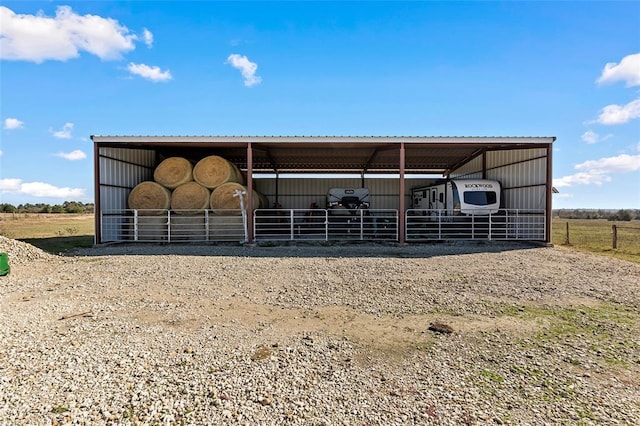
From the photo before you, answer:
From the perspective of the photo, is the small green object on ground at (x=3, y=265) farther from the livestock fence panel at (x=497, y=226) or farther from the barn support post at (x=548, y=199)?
the barn support post at (x=548, y=199)

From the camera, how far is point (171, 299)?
6316 mm


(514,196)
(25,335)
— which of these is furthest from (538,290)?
(514,196)

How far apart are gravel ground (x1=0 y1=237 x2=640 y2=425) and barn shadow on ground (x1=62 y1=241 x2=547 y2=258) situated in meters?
2.56

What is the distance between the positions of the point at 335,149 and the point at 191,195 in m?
6.31

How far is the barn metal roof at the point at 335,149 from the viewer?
523 inches

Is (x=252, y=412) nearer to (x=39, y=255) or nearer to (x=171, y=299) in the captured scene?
(x=171, y=299)

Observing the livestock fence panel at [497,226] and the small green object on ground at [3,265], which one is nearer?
the small green object on ground at [3,265]

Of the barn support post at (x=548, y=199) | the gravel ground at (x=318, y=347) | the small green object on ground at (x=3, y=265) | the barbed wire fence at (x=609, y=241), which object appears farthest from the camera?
the barbed wire fence at (x=609, y=241)

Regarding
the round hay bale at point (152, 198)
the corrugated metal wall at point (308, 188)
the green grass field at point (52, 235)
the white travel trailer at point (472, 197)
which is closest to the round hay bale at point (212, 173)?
the round hay bale at point (152, 198)

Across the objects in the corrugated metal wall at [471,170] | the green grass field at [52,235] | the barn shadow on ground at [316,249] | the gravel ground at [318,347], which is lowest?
the gravel ground at [318,347]

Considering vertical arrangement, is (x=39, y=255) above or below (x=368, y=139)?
below

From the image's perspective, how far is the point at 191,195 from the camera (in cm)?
1438

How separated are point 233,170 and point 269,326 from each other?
35.8ft

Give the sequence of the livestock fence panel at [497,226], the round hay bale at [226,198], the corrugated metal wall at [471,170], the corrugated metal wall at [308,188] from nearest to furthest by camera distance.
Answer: the livestock fence panel at [497,226] < the round hay bale at [226,198] < the corrugated metal wall at [471,170] < the corrugated metal wall at [308,188]
